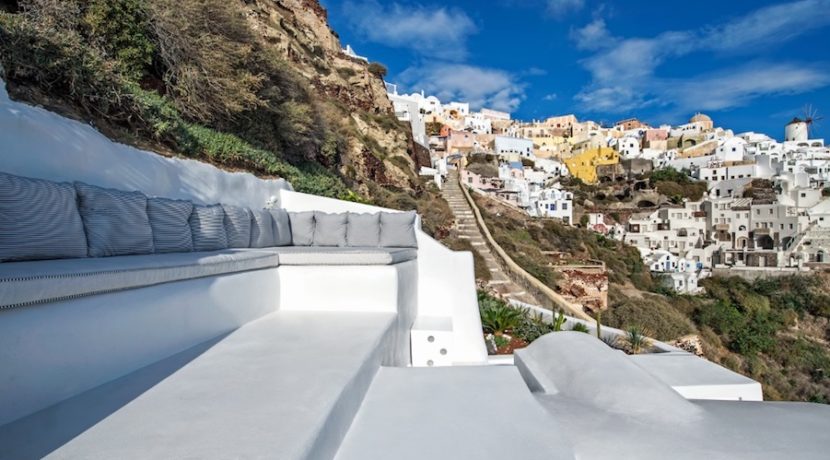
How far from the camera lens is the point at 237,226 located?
12.7ft

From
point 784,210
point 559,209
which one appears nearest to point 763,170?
point 784,210

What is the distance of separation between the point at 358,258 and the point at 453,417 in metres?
1.90

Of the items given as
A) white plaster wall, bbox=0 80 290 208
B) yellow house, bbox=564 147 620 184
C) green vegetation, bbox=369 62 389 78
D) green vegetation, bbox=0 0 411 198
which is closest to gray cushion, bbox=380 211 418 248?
white plaster wall, bbox=0 80 290 208

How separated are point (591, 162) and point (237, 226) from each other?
5447cm

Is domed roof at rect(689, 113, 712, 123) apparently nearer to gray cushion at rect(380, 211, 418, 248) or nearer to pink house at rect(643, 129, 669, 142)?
pink house at rect(643, 129, 669, 142)

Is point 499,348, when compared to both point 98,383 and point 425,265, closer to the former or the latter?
point 425,265

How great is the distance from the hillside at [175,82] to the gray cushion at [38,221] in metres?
2.16

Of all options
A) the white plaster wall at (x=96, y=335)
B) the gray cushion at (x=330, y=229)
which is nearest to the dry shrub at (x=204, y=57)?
the gray cushion at (x=330, y=229)

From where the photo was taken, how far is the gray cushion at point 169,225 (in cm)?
294

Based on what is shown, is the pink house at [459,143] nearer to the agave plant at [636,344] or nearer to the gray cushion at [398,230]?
the agave plant at [636,344]

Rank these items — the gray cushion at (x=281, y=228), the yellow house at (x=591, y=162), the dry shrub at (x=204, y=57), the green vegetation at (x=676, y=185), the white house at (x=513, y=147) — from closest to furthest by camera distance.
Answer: the gray cushion at (x=281, y=228), the dry shrub at (x=204, y=57), the green vegetation at (x=676, y=185), the yellow house at (x=591, y=162), the white house at (x=513, y=147)

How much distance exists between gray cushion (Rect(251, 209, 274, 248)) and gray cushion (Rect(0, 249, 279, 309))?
1555 millimetres

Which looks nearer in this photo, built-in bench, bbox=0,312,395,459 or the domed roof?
built-in bench, bbox=0,312,395,459

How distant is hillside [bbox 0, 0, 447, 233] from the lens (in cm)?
411
